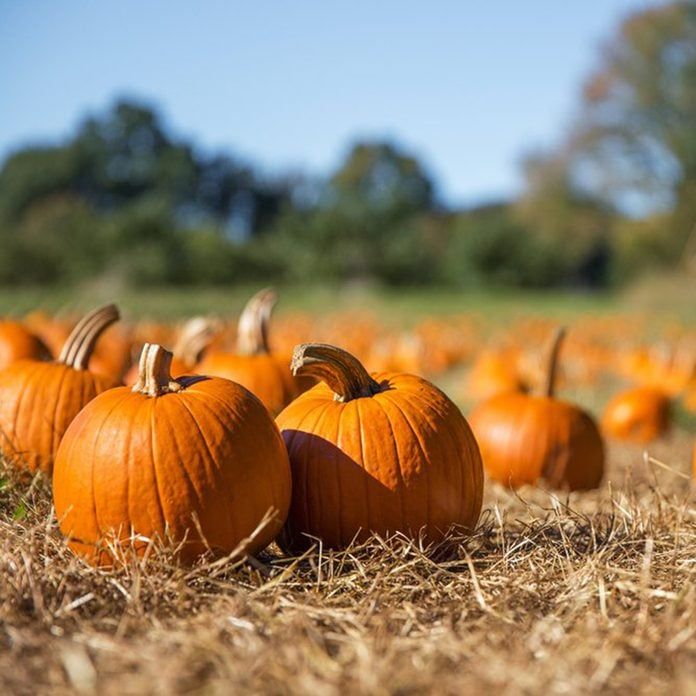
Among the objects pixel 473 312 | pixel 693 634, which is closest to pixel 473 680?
pixel 693 634

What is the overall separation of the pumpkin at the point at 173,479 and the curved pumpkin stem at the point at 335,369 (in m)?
0.21

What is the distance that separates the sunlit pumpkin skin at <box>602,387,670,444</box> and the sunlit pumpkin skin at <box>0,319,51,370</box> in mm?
4150

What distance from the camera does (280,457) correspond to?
2461mm

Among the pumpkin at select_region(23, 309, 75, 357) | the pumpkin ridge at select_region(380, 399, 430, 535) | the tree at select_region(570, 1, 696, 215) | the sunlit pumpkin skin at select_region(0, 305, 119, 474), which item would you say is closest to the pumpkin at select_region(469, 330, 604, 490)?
the pumpkin ridge at select_region(380, 399, 430, 535)

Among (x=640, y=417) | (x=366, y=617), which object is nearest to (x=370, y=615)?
(x=366, y=617)

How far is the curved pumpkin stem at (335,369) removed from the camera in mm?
2521

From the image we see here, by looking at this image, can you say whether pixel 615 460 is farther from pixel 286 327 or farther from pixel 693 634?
pixel 286 327

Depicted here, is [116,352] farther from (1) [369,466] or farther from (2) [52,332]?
(1) [369,466]

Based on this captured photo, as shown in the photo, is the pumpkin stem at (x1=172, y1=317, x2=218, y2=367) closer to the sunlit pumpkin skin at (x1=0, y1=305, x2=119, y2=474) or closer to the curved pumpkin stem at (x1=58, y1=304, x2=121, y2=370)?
the curved pumpkin stem at (x1=58, y1=304, x2=121, y2=370)

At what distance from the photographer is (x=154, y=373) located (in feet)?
8.16

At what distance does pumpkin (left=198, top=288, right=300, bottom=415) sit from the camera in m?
4.28

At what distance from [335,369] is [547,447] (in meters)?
2.07

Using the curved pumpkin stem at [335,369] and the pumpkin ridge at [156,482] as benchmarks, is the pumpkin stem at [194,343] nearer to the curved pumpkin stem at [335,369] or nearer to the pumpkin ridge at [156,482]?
the curved pumpkin stem at [335,369]

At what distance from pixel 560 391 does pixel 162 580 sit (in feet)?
23.0
